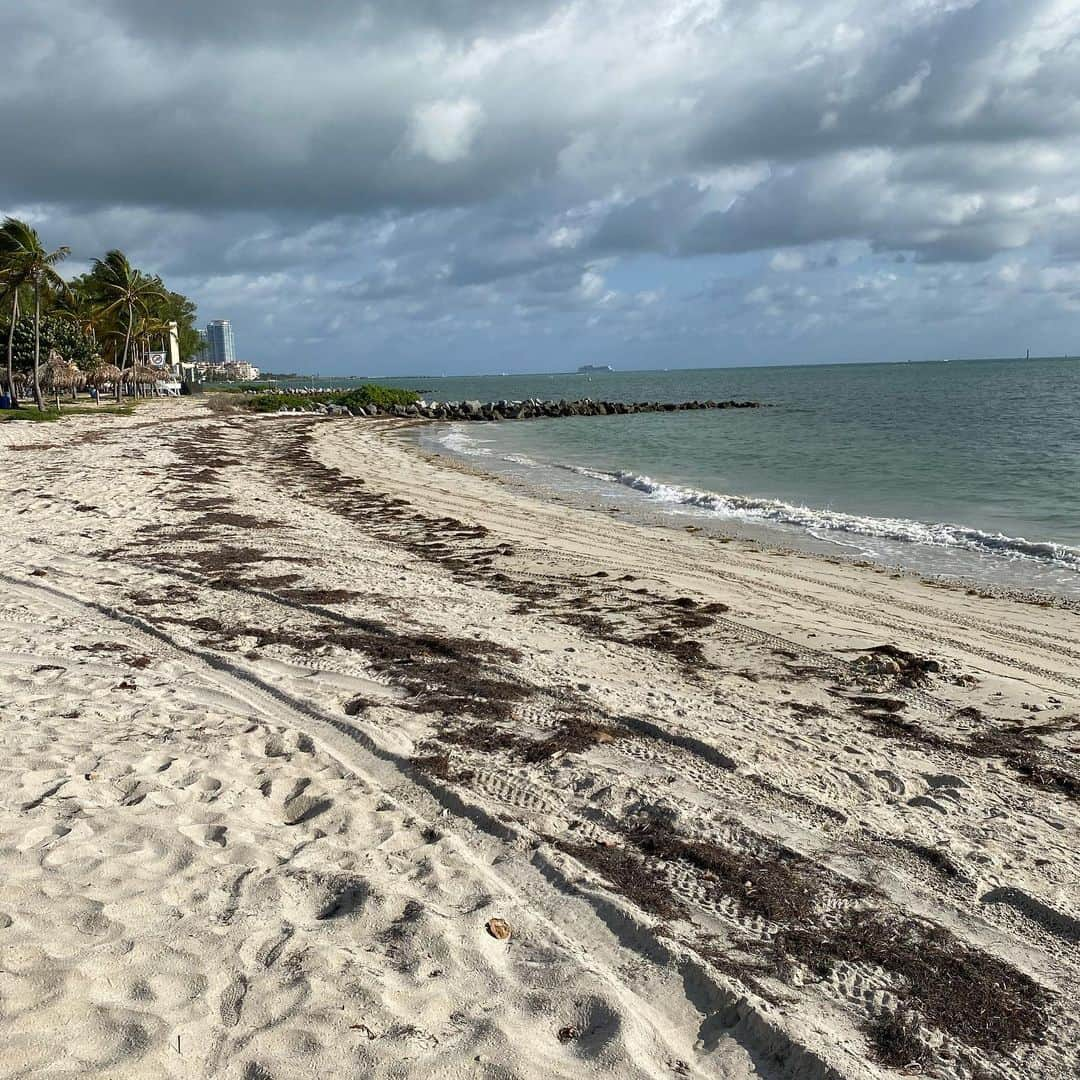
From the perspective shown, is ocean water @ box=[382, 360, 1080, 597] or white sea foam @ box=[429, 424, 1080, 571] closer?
white sea foam @ box=[429, 424, 1080, 571]

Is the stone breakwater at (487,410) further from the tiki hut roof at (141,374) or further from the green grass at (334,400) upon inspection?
the tiki hut roof at (141,374)

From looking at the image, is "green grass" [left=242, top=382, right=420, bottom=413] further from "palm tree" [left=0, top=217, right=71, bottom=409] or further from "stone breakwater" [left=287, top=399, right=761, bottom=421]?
"palm tree" [left=0, top=217, right=71, bottom=409]

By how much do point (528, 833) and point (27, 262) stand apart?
46.1 metres

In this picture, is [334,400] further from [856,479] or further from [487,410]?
[856,479]

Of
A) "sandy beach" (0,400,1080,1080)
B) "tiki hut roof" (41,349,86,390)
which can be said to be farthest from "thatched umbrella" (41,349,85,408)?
"sandy beach" (0,400,1080,1080)

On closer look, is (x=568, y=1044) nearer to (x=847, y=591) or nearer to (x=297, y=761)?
(x=297, y=761)

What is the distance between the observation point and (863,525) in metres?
14.7

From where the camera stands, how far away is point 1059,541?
1338 cm

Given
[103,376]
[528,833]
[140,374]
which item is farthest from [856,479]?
[140,374]

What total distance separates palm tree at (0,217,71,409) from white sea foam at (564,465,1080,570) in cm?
3479

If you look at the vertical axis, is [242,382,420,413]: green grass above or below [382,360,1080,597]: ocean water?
above

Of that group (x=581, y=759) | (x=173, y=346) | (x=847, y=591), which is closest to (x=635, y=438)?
(x=847, y=591)

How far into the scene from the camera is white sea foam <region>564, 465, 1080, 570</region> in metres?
12.4

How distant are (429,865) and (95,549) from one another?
844 cm
